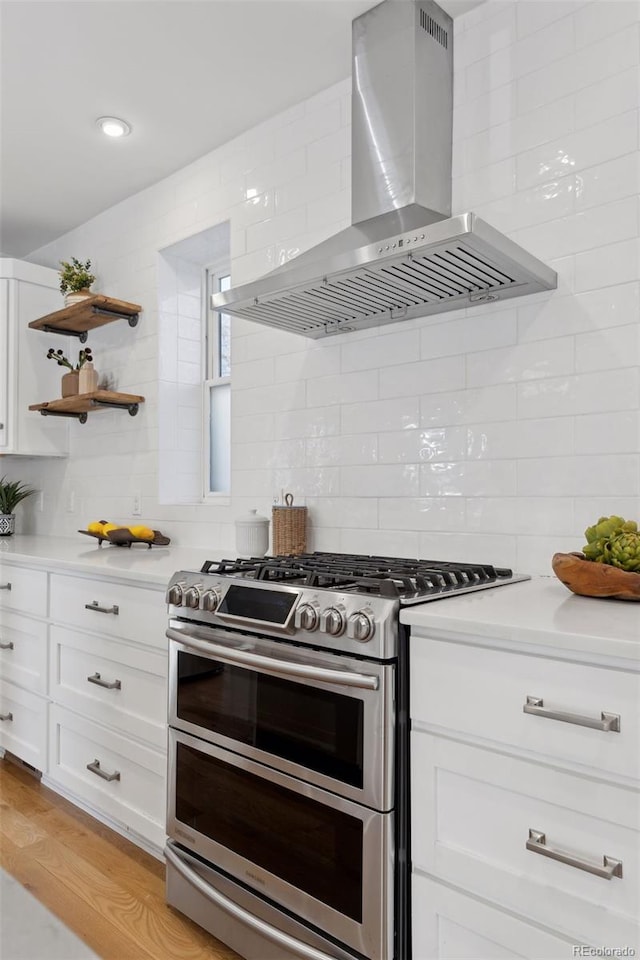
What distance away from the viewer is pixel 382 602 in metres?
1.39

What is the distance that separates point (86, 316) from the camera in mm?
3398

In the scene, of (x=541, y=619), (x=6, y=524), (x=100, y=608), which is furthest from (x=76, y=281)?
(x=541, y=619)

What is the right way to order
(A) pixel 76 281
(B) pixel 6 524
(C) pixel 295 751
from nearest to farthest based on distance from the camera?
(C) pixel 295 751
(A) pixel 76 281
(B) pixel 6 524

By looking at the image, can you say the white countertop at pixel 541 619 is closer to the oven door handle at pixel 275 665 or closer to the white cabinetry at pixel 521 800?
the white cabinetry at pixel 521 800

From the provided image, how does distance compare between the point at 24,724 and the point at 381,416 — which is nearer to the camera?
the point at 381,416

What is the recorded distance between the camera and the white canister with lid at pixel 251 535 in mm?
2393

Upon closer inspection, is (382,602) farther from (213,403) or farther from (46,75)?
(46,75)

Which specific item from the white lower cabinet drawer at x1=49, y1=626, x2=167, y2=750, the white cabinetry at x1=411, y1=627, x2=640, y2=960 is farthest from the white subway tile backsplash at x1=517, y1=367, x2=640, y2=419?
the white lower cabinet drawer at x1=49, y1=626, x2=167, y2=750

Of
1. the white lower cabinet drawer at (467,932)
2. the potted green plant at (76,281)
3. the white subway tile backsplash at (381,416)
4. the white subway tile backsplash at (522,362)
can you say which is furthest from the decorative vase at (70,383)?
the white lower cabinet drawer at (467,932)

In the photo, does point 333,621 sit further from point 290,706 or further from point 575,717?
point 575,717

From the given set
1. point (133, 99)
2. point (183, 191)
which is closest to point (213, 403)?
point (183, 191)

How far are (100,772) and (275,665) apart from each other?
43.8 inches

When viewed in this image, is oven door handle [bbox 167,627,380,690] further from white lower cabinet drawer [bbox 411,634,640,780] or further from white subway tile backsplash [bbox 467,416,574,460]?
white subway tile backsplash [bbox 467,416,574,460]

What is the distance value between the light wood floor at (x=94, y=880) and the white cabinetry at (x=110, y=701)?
0.26ft
